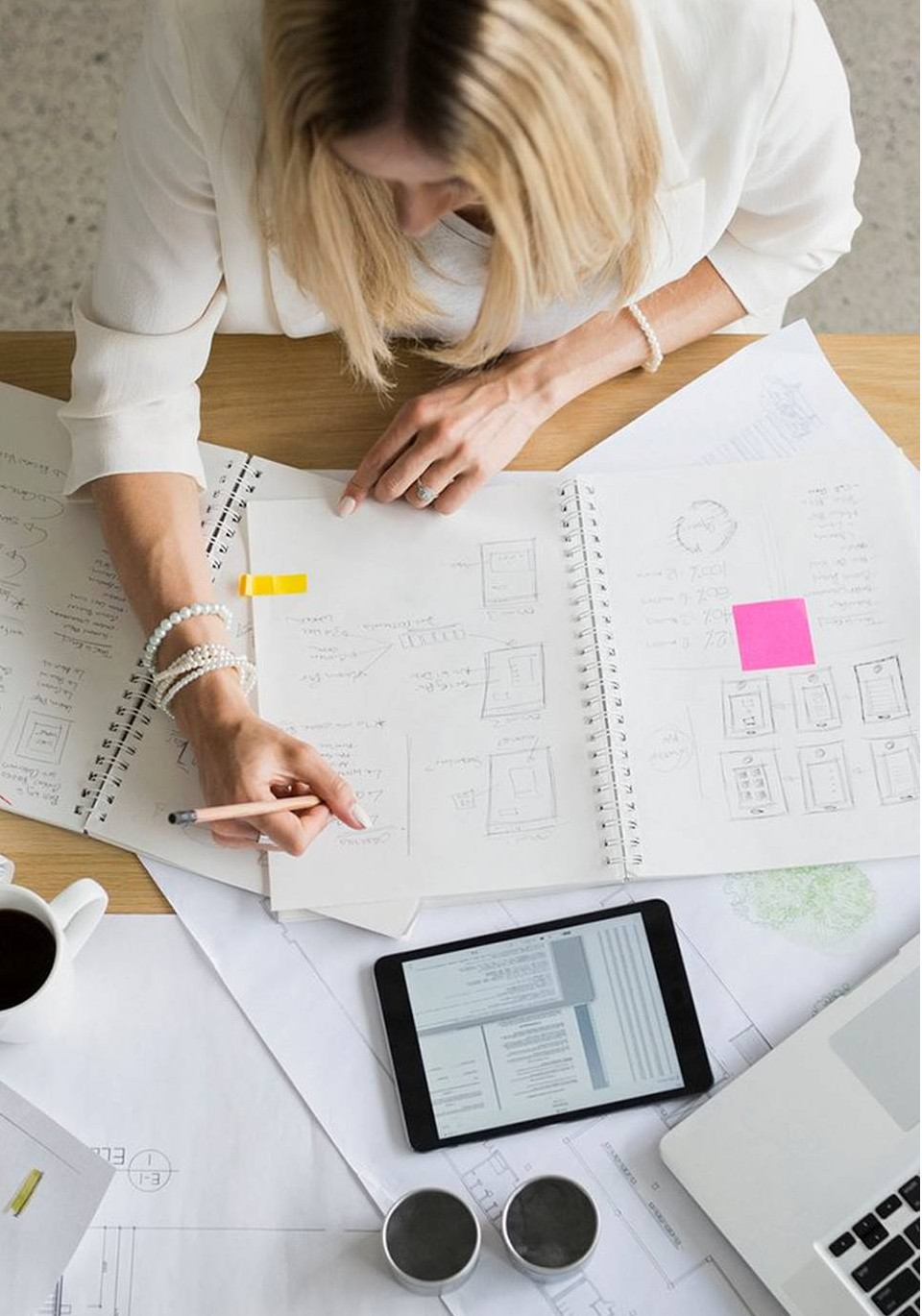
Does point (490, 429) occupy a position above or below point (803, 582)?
above

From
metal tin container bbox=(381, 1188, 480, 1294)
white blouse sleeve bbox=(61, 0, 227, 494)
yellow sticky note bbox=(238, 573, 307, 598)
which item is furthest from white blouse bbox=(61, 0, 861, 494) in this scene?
metal tin container bbox=(381, 1188, 480, 1294)

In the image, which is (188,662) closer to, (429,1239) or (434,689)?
(434,689)

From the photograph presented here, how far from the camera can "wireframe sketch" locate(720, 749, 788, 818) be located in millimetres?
1029

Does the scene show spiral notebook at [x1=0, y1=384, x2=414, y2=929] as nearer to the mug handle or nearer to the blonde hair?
the mug handle

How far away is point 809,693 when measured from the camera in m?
1.07

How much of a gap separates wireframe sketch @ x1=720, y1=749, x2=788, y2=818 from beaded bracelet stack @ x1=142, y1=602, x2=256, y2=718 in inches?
15.3

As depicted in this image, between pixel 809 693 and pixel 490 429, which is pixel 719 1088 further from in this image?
pixel 490 429

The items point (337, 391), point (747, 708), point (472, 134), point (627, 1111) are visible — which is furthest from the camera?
point (337, 391)

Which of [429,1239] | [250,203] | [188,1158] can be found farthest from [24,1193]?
[250,203]

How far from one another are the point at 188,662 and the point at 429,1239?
0.46 metres

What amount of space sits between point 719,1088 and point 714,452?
0.53 metres

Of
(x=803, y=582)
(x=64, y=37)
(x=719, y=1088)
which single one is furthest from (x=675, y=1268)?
(x=64, y=37)

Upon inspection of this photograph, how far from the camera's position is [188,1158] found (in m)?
0.94

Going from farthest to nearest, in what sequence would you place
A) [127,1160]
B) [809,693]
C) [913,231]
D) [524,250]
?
[913,231] < [809,693] < [127,1160] < [524,250]
